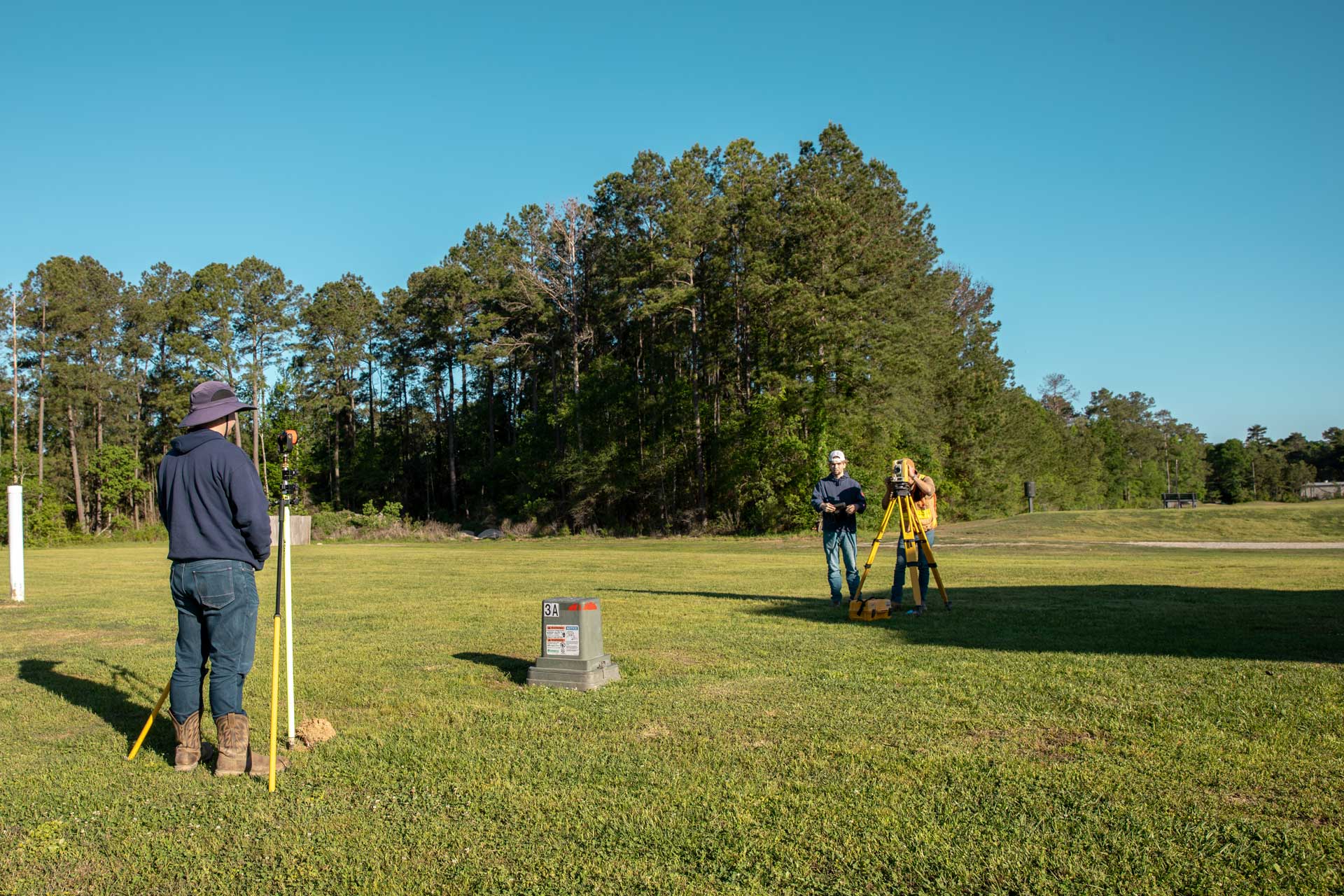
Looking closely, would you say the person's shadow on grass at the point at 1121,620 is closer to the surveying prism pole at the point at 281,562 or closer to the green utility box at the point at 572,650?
the green utility box at the point at 572,650

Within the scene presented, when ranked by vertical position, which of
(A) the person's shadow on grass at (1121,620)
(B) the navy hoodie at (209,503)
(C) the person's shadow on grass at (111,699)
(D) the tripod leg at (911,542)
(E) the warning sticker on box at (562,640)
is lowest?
(A) the person's shadow on grass at (1121,620)

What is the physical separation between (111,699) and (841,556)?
344 inches

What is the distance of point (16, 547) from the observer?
14656 millimetres

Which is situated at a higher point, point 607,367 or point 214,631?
point 607,367

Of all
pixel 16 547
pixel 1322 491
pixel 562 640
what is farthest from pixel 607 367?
pixel 1322 491

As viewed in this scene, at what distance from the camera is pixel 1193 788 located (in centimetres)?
462

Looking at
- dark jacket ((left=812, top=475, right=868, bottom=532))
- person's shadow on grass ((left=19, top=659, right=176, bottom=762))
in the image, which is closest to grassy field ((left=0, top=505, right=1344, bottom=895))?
person's shadow on grass ((left=19, top=659, right=176, bottom=762))

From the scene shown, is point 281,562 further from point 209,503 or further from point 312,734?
point 312,734

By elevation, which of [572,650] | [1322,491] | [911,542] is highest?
[911,542]

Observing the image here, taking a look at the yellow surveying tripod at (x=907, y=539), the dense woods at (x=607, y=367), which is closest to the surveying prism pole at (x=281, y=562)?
the yellow surveying tripod at (x=907, y=539)

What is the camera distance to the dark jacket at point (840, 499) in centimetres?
1208

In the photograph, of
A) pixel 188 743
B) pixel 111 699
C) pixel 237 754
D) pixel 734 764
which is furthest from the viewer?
pixel 111 699

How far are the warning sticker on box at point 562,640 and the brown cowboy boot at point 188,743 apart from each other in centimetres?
287

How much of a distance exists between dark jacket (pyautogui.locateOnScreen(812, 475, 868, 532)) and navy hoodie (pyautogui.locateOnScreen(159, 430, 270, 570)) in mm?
7964
